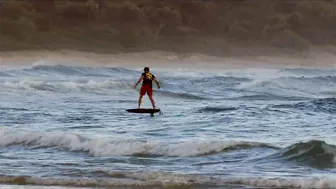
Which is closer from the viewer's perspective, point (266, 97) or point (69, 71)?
point (266, 97)

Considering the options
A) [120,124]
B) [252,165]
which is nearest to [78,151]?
[252,165]

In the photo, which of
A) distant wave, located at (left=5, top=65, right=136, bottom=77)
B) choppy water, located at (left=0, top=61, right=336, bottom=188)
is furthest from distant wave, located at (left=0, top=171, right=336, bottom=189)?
distant wave, located at (left=5, top=65, right=136, bottom=77)

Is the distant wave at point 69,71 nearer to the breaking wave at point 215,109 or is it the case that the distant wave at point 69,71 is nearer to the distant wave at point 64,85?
the distant wave at point 64,85

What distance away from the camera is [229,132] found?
755 inches

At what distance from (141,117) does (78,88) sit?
19.3 meters

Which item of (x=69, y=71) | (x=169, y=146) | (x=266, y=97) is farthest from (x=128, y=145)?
(x=69, y=71)

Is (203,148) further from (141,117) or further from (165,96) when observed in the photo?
(165,96)

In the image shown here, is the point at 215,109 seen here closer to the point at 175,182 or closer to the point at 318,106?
the point at 318,106

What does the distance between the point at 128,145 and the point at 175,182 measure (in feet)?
13.1

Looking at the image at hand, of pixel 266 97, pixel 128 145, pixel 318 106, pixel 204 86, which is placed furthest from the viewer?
pixel 204 86

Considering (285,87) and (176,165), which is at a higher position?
(285,87)

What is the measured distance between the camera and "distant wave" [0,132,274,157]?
15.8m

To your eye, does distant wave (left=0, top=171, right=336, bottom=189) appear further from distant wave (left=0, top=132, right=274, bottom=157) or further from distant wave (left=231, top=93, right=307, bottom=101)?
distant wave (left=231, top=93, right=307, bottom=101)

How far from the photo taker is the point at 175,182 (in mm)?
12414
